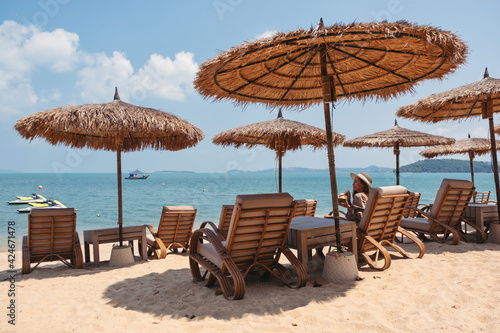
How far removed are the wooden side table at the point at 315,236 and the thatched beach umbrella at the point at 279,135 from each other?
281cm

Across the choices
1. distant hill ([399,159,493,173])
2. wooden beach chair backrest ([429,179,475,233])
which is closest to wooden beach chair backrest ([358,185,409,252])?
wooden beach chair backrest ([429,179,475,233])

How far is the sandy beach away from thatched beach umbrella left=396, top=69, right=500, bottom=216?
7.81ft

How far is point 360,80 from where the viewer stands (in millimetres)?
4227

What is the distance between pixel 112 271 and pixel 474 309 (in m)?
3.99

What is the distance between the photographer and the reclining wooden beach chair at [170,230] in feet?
17.3

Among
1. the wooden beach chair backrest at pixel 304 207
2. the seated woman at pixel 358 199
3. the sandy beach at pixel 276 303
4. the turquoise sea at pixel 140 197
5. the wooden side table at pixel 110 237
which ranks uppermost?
the seated woman at pixel 358 199

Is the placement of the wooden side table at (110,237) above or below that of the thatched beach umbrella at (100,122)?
below

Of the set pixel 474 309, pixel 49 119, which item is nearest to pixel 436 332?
pixel 474 309

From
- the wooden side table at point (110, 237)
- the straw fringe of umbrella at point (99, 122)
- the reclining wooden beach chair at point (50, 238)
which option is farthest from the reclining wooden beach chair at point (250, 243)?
the reclining wooden beach chair at point (50, 238)

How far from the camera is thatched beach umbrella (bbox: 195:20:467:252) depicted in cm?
262

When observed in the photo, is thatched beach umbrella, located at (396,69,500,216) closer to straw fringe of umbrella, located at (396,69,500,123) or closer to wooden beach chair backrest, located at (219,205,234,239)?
straw fringe of umbrella, located at (396,69,500,123)

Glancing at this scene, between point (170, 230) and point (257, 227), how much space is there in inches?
116

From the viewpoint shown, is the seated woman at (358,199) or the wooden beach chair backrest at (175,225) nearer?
the seated woman at (358,199)

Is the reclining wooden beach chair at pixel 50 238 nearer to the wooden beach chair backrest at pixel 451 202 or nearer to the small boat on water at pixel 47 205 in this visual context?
the wooden beach chair backrest at pixel 451 202
